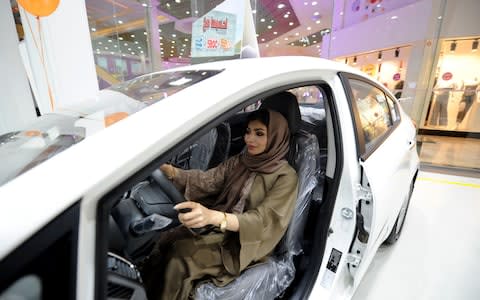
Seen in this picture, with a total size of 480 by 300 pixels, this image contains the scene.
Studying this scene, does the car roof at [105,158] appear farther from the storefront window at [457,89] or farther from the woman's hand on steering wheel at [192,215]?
the storefront window at [457,89]

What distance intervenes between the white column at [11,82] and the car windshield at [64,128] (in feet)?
6.74

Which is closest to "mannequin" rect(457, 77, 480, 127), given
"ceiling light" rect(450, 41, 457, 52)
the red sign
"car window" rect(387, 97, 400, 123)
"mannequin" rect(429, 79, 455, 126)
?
"mannequin" rect(429, 79, 455, 126)

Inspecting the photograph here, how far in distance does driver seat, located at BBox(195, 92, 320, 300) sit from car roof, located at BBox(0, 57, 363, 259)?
1.74 feet

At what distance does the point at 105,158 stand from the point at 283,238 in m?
0.89

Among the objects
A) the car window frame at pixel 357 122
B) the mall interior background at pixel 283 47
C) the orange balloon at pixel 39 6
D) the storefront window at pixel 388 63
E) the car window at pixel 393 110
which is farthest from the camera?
the storefront window at pixel 388 63

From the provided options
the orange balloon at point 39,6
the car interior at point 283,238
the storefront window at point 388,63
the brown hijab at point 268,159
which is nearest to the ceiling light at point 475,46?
the storefront window at point 388,63

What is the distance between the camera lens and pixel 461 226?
2100mm

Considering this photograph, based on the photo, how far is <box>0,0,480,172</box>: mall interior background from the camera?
7.45ft

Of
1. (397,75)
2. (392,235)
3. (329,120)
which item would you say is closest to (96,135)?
(329,120)

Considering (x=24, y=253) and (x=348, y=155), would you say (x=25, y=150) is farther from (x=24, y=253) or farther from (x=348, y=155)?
(x=348, y=155)

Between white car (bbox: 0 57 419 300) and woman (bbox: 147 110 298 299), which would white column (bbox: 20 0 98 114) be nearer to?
white car (bbox: 0 57 419 300)

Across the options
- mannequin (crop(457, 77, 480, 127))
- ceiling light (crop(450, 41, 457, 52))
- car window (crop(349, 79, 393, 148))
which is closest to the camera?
car window (crop(349, 79, 393, 148))

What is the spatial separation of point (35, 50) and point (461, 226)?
4.16 metres

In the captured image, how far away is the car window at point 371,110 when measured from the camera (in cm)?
116
